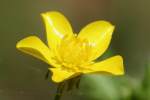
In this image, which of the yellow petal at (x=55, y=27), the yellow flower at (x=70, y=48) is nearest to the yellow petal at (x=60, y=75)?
the yellow flower at (x=70, y=48)

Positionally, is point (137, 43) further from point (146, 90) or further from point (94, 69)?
point (94, 69)

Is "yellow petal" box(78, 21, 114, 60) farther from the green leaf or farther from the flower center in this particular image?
the green leaf

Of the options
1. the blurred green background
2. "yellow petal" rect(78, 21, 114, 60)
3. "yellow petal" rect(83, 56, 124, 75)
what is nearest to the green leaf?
the blurred green background

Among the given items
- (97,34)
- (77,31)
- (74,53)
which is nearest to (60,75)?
(74,53)

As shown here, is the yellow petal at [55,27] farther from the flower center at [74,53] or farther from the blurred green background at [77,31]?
the blurred green background at [77,31]

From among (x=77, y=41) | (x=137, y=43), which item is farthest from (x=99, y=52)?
(x=137, y=43)

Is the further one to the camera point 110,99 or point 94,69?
point 110,99
